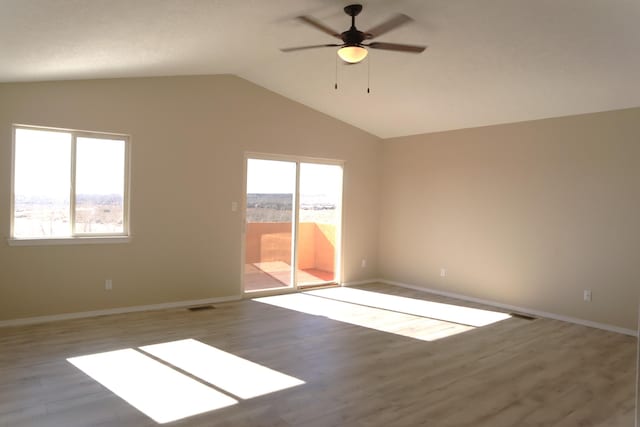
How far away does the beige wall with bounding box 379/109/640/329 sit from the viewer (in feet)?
16.0

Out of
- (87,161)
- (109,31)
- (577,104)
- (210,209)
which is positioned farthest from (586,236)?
(87,161)

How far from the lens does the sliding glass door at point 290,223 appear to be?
6223 mm

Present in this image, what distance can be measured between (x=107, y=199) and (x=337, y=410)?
370cm

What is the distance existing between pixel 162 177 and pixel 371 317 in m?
3.04

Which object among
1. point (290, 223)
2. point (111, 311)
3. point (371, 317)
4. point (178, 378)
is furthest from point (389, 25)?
point (111, 311)

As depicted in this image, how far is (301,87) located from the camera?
590cm

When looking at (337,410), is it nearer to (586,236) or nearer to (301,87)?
(586,236)

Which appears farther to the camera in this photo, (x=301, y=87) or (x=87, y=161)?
(x=301, y=87)

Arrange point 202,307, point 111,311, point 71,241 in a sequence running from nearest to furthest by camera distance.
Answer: point 71,241 → point 111,311 → point 202,307

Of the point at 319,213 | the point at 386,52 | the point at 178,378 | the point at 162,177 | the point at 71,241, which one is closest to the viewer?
the point at 178,378

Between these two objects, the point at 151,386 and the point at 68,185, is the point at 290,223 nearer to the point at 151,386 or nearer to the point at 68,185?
the point at 68,185

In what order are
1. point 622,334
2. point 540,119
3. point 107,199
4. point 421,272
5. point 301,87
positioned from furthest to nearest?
point 421,272, point 301,87, point 540,119, point 107,199, point 622,334

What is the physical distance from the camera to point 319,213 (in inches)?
273

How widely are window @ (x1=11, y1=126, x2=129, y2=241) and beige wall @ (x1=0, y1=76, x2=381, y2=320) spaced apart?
13cm
